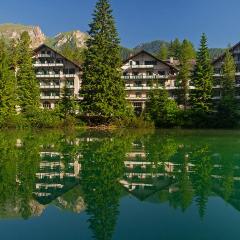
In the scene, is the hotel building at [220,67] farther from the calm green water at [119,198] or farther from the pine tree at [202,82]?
the calm green water at [119,198]

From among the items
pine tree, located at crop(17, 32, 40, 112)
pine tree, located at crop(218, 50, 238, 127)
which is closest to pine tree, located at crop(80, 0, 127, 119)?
pine tree, located at crop(17, 32, 40, 112)

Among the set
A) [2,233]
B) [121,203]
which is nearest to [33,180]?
[121,203]

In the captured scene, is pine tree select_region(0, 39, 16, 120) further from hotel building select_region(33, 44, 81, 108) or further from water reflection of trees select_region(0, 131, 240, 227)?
water reflection of trees select_region(0, 131, 240, 227)

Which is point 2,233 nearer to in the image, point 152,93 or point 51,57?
point 152,93

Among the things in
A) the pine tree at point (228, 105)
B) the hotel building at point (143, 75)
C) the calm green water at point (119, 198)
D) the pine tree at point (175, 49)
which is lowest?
the calm green water at point (119, 198)

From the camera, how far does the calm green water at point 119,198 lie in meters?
8.66

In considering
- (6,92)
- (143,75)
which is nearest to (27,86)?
(6,92)

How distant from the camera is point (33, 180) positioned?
46.0 ft

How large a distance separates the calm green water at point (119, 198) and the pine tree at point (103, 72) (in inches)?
1372

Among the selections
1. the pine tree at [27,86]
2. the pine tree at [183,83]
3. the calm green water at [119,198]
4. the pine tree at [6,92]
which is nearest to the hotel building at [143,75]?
the pine tree at [183,83]

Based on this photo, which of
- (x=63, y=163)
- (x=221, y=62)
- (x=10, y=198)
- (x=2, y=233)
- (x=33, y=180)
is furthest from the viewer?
(x=221, y=62)

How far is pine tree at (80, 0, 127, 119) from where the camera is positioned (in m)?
54.2

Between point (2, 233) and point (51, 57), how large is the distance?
63.4m

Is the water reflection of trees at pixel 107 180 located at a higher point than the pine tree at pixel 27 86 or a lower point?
lower
